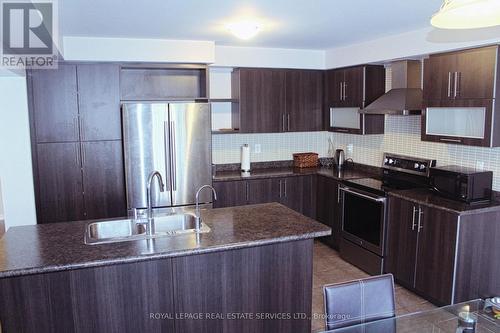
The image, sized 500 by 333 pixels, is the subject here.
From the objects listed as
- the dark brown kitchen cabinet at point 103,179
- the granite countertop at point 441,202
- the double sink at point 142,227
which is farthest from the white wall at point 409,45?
the dark brown kitchen cabinet at point 103,179

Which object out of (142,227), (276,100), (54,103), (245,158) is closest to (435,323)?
(142,227)

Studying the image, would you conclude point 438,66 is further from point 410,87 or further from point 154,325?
point 154,325

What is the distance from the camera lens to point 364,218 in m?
4.23

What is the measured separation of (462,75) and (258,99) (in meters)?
2.32

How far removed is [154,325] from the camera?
7.80 ft

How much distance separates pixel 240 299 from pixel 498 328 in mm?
1410

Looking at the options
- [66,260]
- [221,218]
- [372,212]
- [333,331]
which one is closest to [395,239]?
[372,212]

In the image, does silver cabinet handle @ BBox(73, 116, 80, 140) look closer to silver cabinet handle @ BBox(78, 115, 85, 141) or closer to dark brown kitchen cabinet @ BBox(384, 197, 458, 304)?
silver cabinet handle @ BBox(78, 115, 85, 141)

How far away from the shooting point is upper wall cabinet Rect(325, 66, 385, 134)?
15.3 ft

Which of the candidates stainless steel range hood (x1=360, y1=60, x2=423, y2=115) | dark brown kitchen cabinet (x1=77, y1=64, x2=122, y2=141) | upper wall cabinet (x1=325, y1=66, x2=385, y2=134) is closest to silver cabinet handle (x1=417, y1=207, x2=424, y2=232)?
stainless steel range hood (x1=360, y1=60, x2=423, y2=115)

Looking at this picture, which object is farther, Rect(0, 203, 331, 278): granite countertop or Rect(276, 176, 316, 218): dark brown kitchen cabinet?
Rect(276, 176, 316, 218): dark brown kitchen cabinet

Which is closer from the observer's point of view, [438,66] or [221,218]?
[221,218]

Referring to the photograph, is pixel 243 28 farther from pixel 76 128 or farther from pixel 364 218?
pixel 364 218

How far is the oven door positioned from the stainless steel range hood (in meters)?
0.88
